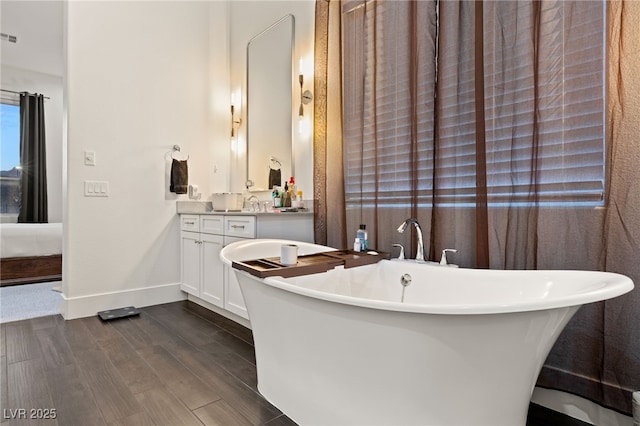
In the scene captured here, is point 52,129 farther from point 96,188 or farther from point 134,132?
point 96,188

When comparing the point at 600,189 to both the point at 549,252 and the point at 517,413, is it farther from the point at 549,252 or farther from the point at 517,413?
the point at 517,413

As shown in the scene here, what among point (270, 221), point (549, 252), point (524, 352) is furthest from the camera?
point (270, 221)

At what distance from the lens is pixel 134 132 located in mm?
2932

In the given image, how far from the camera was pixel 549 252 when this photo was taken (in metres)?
1.38

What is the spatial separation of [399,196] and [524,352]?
113 cm

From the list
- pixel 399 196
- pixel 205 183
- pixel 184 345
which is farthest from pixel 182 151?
pixel 399 196

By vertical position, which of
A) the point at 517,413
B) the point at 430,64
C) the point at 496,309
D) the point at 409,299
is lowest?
the point at 517,413

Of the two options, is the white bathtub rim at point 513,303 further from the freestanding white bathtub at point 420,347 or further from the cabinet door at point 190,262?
the cabinet door at point 190,262

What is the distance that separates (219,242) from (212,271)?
10.6 inches

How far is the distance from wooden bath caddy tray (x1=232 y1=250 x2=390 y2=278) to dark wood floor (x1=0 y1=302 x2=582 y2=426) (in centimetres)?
61

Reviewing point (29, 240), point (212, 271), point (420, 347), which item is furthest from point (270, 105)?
point (29, 240)

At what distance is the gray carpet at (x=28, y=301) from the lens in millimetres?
2668

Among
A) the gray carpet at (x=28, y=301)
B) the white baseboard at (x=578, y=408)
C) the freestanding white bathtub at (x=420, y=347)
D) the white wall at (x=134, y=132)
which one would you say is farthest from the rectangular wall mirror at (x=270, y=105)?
the white baseboard at (x=578, y=408)

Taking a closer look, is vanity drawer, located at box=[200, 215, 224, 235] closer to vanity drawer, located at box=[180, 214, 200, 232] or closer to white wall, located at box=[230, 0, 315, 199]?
vanity drawer, located at box=[180, 214, 200, 232]
